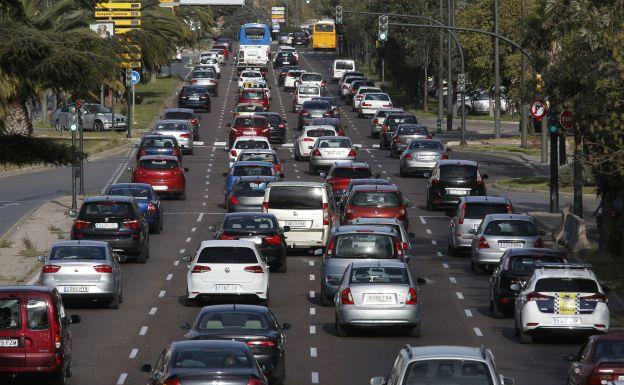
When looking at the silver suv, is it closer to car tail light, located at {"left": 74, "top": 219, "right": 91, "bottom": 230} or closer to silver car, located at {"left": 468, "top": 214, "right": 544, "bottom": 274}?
silver car, located at {"left": 468, "top": 214, "right": 544, "bottom": 274}

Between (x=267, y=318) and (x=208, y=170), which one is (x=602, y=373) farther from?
(x=208, y=170)

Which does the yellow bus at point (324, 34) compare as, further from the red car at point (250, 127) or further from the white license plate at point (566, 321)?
the white license plate at point (566, 321)

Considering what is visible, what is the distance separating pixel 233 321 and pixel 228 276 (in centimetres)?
761

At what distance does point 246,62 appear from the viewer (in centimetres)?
11912

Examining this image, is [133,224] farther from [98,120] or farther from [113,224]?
[98,120]

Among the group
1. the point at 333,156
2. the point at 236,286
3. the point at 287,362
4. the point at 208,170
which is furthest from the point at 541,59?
the point at 208,170

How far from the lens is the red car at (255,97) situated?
8469 centimetres

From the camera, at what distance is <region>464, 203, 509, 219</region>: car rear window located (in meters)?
39.1

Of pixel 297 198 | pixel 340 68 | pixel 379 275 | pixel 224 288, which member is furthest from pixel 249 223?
pixel 340 68

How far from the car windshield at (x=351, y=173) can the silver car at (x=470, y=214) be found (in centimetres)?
929

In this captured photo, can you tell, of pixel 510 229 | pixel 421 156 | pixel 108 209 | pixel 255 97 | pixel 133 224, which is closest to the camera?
pixel 510 229

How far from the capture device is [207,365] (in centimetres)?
1878

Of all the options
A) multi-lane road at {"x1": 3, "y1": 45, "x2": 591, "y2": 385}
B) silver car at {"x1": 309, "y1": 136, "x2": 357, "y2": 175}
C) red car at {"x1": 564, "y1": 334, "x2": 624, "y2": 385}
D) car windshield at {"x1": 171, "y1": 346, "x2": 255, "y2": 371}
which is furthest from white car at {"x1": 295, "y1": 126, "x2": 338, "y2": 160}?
car windshield at {"x1": 171, "y1": 346, "x2": 255, "y2": 371}

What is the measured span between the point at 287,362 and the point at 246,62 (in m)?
94.2
